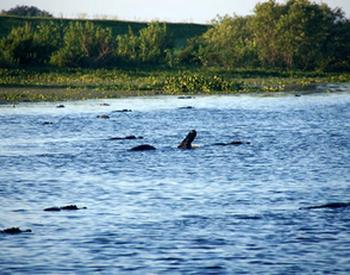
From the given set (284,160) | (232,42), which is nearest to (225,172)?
(284,160)

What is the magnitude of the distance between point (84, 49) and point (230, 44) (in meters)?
18.8

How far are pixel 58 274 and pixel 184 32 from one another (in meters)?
107

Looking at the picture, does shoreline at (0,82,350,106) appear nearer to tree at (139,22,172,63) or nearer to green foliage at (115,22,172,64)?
green foliage at (115,22,172,64)

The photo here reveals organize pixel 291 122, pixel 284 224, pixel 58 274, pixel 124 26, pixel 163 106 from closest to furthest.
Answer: pixel 58 274, pixel 284 224, pixel 291 122, pixel 163 106, pixel 124 26

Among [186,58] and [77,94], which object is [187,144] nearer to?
[77,94]

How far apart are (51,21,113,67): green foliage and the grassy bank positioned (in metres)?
2.64

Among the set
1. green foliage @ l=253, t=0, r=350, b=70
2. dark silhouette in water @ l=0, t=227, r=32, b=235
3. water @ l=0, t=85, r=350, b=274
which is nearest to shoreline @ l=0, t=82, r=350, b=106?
water @ l=0, t=85, r=350, b=274

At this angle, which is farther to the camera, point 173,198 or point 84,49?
point 84,49

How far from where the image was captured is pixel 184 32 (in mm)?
121688

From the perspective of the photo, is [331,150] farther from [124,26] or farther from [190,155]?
[124,26]

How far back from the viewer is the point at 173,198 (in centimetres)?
2306

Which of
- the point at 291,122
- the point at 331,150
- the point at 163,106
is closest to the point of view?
the point at 331,150

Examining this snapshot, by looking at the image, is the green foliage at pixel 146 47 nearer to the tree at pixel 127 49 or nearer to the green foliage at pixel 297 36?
the tree at pixel 127 49

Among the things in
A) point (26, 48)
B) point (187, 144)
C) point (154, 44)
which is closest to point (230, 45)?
point (154, 44)
